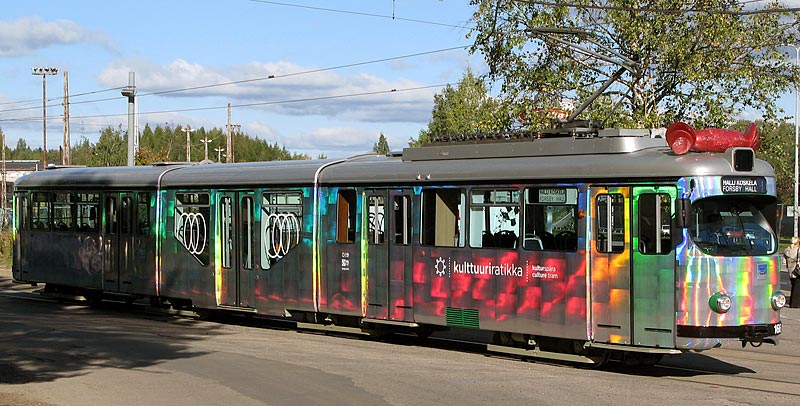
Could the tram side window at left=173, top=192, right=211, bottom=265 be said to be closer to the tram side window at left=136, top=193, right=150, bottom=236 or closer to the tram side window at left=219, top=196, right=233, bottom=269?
the tram side window at left=219, top=196, right=233, bottom=269

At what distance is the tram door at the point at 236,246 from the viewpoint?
2031 cm

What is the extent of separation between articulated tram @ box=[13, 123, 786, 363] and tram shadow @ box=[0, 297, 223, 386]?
1.19m

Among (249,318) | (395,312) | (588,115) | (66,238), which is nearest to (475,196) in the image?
(395,312)

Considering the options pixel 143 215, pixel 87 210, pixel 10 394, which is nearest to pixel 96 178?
pixel 87 210

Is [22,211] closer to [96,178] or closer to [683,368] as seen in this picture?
[96,178]

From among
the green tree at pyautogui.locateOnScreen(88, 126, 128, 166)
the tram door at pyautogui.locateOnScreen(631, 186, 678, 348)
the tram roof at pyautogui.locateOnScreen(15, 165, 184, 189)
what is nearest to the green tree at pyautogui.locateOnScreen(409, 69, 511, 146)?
the tram roof at pyautogui.locateOnScreen(15, 165, 184, 189)

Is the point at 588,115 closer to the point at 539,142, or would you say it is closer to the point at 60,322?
the point at 539,142

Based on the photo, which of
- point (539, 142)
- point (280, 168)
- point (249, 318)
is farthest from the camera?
point (249, 318)

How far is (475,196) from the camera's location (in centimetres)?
1634

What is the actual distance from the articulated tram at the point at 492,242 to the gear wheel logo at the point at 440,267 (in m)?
0.02

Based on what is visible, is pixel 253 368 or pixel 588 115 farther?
pixel 588 115

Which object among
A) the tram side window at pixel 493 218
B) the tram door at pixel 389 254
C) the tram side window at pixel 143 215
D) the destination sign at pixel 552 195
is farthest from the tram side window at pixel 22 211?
the destination sign at pixel 552 195

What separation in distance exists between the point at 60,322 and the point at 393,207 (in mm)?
7351

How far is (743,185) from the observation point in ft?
46.8
